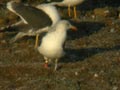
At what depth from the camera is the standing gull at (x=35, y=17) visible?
1276 cm

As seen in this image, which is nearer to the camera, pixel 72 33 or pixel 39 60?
pixel 39 60

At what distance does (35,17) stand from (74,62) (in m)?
2.03

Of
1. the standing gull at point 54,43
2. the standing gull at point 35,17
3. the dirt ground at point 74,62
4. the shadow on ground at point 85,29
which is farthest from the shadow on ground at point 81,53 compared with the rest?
the shadow on ground at point 85,29

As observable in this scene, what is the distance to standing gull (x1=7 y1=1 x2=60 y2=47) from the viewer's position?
41.9 ft

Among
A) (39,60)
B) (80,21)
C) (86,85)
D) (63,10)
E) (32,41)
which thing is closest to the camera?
(86,85)

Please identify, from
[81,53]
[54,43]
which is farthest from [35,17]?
[54,43]

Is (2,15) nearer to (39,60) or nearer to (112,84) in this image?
(39,60)

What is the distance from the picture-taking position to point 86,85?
32.2ft

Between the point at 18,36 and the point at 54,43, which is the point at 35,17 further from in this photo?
the point at 54,43

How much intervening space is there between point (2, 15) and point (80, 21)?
221cm

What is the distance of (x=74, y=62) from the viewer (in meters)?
11.3

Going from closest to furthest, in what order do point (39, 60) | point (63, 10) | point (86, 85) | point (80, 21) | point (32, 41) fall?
1. point (86, 85)
2. point (39, 60)
3. point (32, 41)
4. point (80, 21)
5. point (63, 10)

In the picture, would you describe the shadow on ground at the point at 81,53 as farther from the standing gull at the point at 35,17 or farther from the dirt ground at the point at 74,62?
the standing gull at the point at 35,17

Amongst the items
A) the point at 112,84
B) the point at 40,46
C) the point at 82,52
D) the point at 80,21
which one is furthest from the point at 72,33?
the point at 112,84
